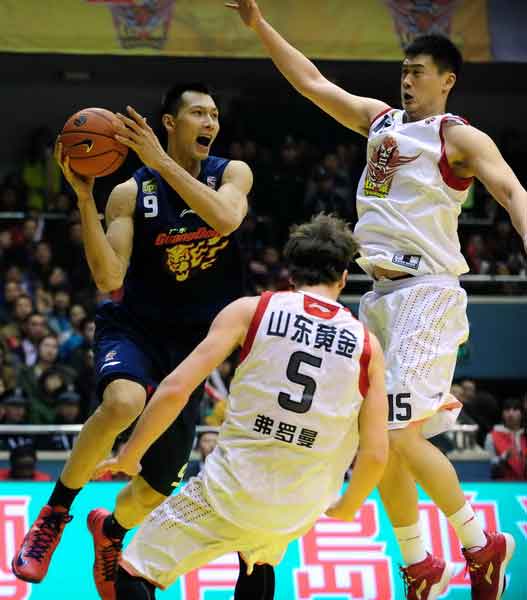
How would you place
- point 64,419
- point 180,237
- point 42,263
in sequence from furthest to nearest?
point 42,263
point 64,419
point 180,237

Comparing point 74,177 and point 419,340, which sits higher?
point 74,177

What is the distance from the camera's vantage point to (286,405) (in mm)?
4383

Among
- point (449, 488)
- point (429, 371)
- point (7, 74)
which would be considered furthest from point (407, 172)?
point (7, 74)

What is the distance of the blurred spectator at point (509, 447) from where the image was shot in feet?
34.8

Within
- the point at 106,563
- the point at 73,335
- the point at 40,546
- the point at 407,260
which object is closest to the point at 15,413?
the point at 73,335

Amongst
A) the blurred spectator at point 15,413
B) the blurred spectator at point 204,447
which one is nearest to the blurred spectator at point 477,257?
the blurred spectator at point 204,447

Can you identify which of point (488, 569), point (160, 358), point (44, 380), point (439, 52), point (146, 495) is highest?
point (439, 52)

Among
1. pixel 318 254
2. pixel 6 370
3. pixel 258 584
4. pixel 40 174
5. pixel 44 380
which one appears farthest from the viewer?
pixel 40 174

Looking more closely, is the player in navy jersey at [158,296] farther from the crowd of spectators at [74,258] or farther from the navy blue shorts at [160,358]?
the crowd of spectators at [74,258]

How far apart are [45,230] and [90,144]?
9.46m

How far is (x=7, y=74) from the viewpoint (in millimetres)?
17188

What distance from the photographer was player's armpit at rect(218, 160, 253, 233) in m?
5.56

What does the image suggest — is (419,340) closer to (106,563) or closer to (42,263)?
(106,563)

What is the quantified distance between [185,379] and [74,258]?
32.4 ft
